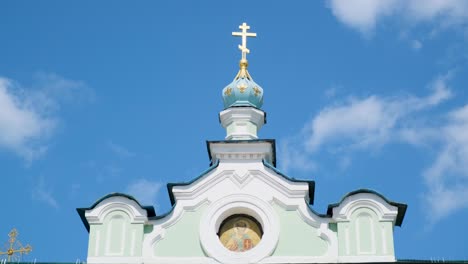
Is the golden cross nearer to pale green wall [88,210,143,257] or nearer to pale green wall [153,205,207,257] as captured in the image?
pale green wall [153,205,207,257]

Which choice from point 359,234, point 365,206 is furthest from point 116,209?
point 365,206

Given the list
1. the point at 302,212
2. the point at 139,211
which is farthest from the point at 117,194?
the point at 302,212

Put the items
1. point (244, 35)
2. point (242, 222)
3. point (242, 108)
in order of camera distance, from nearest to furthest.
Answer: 1. point (242, 222)
2. point (242, 108)
3. point (244, 35)

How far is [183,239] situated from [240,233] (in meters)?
1.13

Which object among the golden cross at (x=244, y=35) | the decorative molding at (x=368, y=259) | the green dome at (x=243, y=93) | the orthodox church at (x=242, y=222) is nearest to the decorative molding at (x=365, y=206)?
the orthodox church at (x=242, y=222)

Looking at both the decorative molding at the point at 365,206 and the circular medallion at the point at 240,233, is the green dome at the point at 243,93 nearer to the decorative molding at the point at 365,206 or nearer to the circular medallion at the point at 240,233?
the circular medallion at the point at 240,233

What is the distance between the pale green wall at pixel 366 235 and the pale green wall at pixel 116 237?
3813mm

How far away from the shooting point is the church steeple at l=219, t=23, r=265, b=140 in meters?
22.4

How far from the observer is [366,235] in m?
20.0

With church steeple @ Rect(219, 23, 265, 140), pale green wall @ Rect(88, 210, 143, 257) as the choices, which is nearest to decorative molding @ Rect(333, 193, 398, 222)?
church steeple @ Rect(219, 23, 265, 140)

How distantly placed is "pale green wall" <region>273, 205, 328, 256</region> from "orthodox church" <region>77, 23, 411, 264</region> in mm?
19

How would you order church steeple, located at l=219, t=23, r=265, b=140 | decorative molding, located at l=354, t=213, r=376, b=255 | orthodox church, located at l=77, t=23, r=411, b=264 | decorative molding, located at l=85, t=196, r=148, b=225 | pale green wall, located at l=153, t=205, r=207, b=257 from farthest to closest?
church steeple, located at l=219, t=23, r=265, b=140, decorative molding, located at l=85, t=196, r=148, b=225, pale green wall, located at l=153, t=205, r=207, b=257, orthodox church, located at l=77, t=23, r=411, b=264, decorative molding, located at l=354, t=213, r=376, b=255

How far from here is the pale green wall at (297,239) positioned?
65.4ft

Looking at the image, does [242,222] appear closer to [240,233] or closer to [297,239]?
[240,233]
